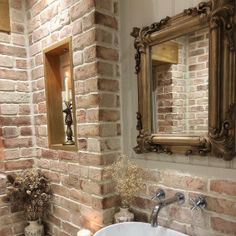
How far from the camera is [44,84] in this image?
1665 millimetres

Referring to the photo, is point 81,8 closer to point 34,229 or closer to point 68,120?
point 68,120

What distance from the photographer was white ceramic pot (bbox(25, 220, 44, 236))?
5.39 ft

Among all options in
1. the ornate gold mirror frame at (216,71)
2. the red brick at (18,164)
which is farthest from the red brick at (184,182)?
the red brick at (18,164)

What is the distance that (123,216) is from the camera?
125cm

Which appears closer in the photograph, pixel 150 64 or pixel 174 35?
pixel 174 35

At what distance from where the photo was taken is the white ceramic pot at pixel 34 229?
164cm

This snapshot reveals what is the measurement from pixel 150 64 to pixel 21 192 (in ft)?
3.85

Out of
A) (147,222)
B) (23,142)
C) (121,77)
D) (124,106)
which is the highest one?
(121,77)

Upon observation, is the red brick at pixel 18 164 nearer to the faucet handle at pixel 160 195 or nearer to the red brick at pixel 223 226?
the faucet handle at pixel 160 195

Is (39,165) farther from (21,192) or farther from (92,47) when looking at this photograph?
(92,47)

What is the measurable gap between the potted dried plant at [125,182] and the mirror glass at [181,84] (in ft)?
0.81

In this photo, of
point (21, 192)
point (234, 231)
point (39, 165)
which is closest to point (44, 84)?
point (39, 165)

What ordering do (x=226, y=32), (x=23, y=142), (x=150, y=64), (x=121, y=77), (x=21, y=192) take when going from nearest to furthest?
1. (x=226, y=32)
2. (x=150, y=64)
3. (x=121, y=77)
4. (x=21, y=192)
5. (x=23, y=142)

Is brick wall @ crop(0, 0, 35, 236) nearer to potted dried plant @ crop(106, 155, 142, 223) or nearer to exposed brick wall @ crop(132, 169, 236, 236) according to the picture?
potted dried plant @ crop(106, 155, 142, 223)
